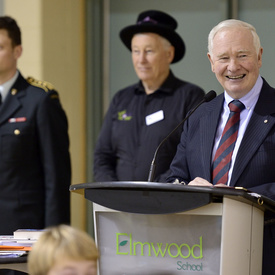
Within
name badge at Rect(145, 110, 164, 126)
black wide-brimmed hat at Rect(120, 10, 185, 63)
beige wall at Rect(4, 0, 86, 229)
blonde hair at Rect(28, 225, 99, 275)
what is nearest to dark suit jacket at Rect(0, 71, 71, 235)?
name badge at Rect(145, 110, 164, 126)

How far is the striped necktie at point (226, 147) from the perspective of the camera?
287 centimetres

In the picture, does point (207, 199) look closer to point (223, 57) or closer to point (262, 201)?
point (262, 201)

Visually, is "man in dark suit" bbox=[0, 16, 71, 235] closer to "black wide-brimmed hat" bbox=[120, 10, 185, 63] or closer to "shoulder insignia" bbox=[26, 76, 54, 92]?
"shoulder insignia" bbox=[26, 76, 54, 92]

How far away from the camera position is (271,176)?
2801mm

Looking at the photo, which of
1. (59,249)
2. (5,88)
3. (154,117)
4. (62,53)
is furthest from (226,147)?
(62,53)

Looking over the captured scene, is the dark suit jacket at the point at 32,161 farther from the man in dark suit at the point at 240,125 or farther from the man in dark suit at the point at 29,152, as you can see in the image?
the man in dark suit at the point at 240,125

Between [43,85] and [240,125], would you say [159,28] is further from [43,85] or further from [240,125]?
[240,125]

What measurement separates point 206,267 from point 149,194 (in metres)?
0.30

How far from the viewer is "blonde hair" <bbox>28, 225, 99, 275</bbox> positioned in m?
1.88

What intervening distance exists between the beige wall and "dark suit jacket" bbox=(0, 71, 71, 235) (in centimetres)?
156

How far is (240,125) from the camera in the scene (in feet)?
9.58

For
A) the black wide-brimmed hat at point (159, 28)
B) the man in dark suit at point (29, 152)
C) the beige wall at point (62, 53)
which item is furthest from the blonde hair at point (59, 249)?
the beige wall at point (62, 53)

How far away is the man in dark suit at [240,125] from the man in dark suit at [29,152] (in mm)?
1286

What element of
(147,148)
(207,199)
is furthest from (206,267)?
(147,148)
